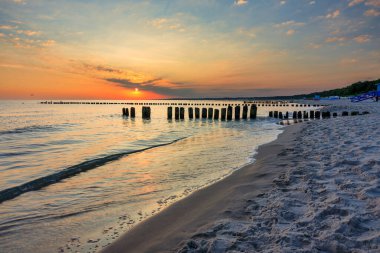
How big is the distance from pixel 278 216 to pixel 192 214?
1.18 m

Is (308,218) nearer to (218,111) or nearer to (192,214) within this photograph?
(192,214)

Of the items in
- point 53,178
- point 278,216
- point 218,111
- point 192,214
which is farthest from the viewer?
point 218,111

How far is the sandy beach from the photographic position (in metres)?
2.52

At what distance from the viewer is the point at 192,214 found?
3719mm

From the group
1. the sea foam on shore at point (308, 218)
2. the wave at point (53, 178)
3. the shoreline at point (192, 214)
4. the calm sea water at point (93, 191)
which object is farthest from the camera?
the wave at point (53, 178)

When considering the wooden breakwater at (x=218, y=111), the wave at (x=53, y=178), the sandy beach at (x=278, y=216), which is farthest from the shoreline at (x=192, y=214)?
the wooden breakwater at (x=218, y=111)

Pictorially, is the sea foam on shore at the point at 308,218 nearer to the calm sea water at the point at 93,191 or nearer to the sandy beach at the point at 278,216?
the sandy beach at the point at 278,216

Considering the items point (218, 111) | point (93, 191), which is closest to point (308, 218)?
point (93, 191)

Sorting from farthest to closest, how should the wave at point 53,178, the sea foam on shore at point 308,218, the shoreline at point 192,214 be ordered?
the wave at point 53,178 → the shoreline at point 192,214 → the sea foam on shore at point 308,218

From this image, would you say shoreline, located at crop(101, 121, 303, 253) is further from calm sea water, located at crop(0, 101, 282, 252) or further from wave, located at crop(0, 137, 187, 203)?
wave, located at crop(0, 137, 187, 203)

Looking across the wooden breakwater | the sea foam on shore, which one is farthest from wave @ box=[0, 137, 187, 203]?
the wooden breakwater

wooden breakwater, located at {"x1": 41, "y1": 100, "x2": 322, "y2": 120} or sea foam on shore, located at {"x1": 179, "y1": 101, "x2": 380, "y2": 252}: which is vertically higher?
wooden breakwater, located at {"x1": 41, "y1": 100, "x2": 322, "y2": 120}

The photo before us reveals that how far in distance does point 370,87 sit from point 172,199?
8334 cm

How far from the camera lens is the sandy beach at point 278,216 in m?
2.52
